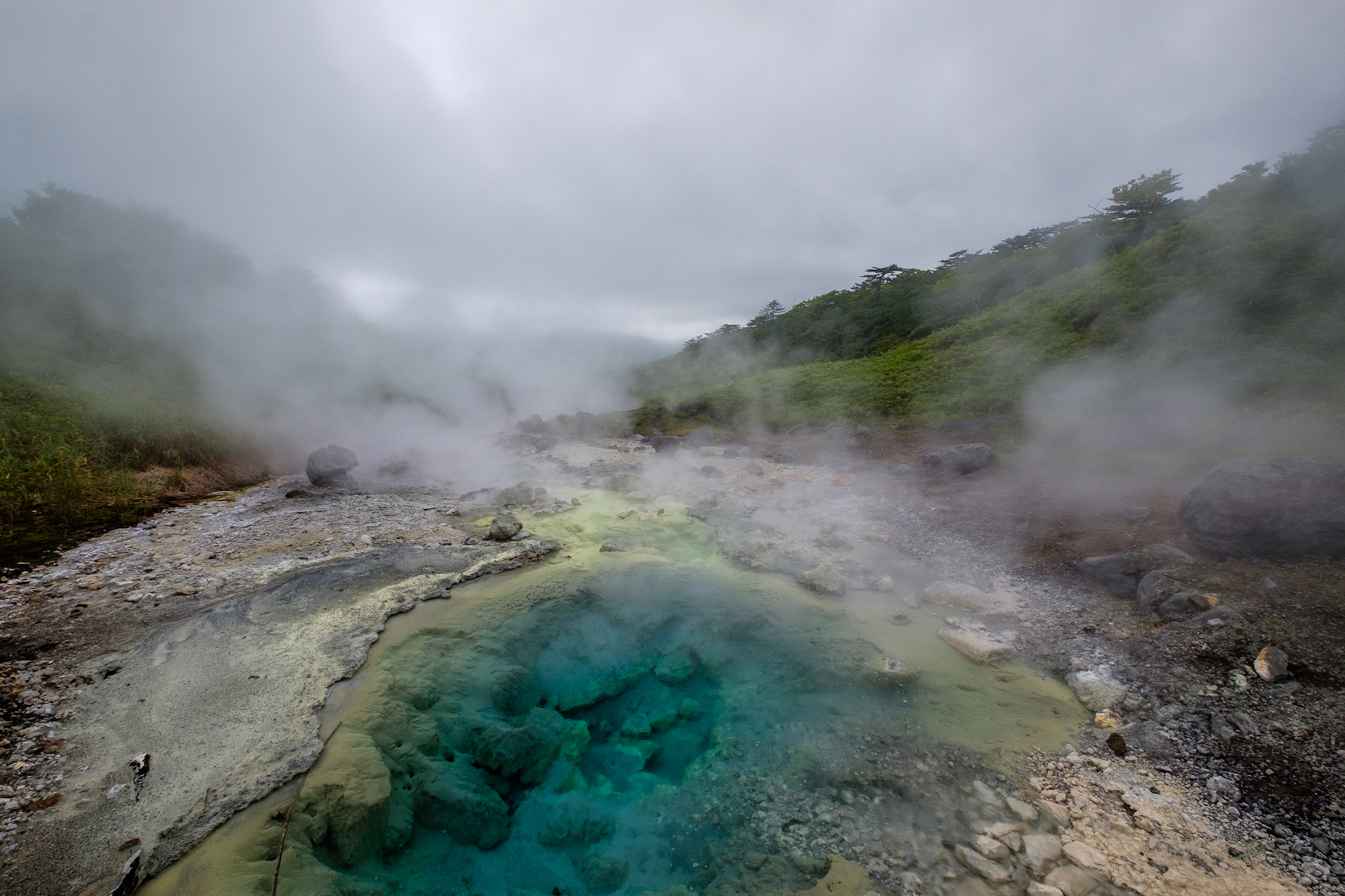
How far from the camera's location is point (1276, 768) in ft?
11.0

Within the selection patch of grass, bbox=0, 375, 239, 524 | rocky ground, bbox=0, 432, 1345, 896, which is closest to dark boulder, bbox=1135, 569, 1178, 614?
rocky ground, bbox=0, 432, 1345, 896

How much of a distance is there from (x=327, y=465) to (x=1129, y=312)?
23.2 m

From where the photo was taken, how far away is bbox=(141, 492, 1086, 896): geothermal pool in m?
3.08

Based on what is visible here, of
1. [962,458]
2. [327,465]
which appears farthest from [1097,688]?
[327,465]

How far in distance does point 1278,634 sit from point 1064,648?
1721 millimetres

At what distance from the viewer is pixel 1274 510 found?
5422mm

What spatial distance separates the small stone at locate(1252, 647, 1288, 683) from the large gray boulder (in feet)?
6.69

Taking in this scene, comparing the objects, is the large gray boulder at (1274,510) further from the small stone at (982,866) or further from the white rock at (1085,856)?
the small stone at (982,866)

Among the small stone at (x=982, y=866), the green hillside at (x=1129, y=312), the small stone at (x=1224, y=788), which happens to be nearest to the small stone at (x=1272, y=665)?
the small stone at (x=1224, y=788)

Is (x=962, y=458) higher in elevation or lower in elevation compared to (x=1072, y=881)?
higher

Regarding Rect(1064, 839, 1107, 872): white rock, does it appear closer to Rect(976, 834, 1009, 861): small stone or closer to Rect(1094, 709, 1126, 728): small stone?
Rect(976, 834, 1009, 861): small stone

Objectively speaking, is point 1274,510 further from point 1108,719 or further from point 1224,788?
point 1224,788

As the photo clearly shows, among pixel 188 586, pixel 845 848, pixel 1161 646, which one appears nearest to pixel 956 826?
pixel 845 848

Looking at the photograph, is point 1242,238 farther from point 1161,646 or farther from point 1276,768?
point 1276,768
